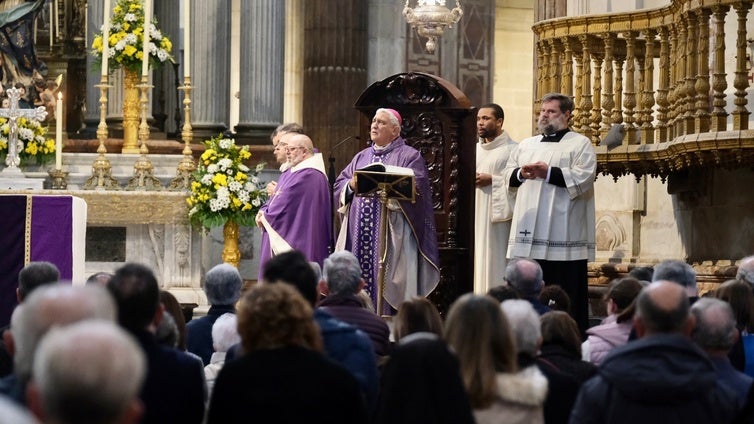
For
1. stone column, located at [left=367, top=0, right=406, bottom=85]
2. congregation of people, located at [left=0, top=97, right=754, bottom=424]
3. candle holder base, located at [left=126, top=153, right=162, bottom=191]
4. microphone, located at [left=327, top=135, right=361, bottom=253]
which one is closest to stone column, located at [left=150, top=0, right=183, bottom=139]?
microphone, located at [left=327, top=135, right=361, bottom=253]

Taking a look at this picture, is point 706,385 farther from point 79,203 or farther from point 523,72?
point 523,72

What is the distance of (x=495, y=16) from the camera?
912 inches

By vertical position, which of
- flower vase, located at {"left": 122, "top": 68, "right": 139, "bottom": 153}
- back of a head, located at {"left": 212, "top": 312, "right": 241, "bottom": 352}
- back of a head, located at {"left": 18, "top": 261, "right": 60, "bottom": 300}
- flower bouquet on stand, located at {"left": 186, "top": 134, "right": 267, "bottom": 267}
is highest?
flower vase, located at {"left": 122, "top": 68, "right": 139, "bottom": 153}

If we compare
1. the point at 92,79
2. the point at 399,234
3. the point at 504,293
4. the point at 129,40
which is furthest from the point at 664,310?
the point at 92,79

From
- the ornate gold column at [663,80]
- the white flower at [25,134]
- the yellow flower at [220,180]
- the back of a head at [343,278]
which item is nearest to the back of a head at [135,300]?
the back of a head at [343,278]

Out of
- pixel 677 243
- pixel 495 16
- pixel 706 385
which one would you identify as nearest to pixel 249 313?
pixel 706 385

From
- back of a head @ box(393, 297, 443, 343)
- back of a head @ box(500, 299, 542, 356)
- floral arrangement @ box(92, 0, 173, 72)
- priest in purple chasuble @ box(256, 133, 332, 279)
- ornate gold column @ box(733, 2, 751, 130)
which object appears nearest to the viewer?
back of a head @ box(500, 299, 542, 356)

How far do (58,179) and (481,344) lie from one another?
339 inches

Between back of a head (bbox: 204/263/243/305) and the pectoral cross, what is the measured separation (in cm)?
603

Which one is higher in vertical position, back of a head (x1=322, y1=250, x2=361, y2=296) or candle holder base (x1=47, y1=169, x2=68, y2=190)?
candle holder base (x1=47, y1=169, x2=68, y2=190)

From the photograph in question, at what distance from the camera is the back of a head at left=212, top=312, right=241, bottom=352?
6578 millimetres

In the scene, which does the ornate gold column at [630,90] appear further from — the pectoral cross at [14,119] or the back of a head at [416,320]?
the back of a head at [416,320]

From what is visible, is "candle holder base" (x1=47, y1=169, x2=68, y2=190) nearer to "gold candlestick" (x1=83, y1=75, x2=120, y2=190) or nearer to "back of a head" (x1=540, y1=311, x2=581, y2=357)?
"gold candlestick" (x1=83, y1=75, x2=120, y2=190)

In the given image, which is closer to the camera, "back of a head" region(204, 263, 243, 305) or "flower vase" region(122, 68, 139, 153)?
"back of a head" region(204, 263, 243, 305)
